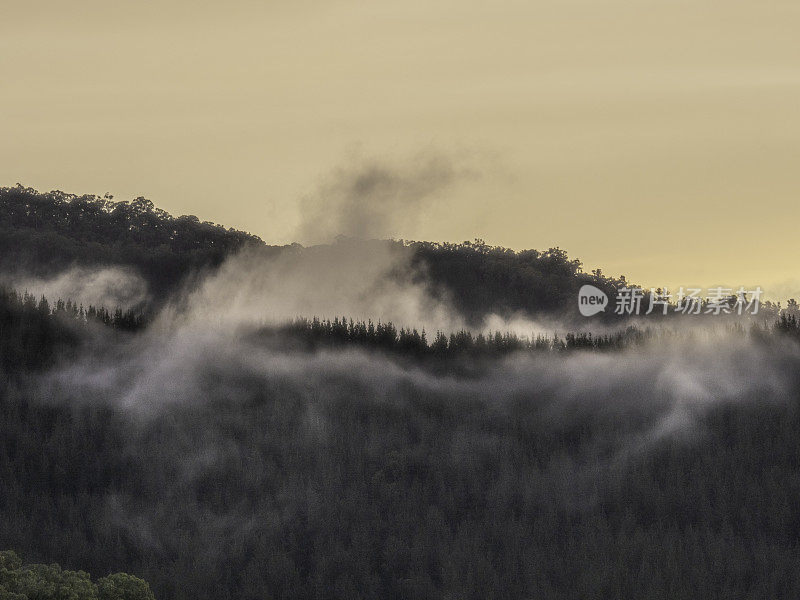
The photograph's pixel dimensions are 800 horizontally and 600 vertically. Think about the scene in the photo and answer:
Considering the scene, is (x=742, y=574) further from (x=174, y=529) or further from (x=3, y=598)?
(x=3, y=598)

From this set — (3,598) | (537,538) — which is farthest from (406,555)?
(3,598)

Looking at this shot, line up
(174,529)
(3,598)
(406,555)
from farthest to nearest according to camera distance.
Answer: (174,529), (406,555), (3,598)

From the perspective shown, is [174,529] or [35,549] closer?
[35,549]

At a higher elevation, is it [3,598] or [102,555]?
[3,598]

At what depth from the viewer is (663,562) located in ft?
568

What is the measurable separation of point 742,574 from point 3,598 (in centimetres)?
11995

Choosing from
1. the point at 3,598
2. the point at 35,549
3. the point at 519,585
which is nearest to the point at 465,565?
the point at 519,585

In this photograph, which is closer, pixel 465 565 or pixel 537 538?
pixel 465 565

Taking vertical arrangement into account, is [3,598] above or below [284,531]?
above

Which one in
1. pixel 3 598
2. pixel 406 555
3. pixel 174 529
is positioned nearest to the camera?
pixel 3 598

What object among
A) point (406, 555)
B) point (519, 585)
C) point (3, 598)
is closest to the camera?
point (3, 598)

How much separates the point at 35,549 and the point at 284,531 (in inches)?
1512

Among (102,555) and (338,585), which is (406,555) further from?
(102,555)

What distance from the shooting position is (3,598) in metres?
76.6
